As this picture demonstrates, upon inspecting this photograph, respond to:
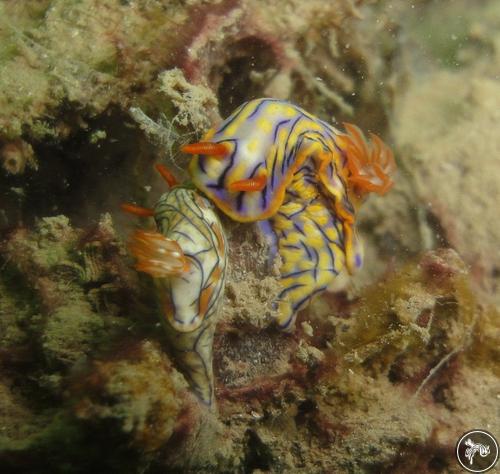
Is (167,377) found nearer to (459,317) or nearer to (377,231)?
(459,317)

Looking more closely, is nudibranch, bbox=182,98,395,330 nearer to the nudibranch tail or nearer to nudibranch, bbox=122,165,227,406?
nudibranch, bbox=122,165,227,406

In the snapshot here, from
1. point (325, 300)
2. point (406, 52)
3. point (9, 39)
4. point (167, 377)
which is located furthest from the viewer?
point (406, 52)

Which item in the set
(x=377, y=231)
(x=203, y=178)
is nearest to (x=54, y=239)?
(x=203, y=178)

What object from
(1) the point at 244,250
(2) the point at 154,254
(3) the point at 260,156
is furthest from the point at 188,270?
(3) the point at 260,156

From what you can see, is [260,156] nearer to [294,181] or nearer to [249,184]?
[249,184]

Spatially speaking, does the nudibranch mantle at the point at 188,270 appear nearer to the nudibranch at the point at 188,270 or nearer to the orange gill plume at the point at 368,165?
the nudibranch at the point at 188,270

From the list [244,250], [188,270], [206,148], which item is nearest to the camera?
[188,270]
